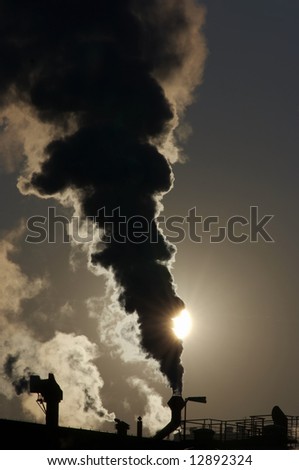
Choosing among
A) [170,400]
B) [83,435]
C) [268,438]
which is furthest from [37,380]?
[268,438]

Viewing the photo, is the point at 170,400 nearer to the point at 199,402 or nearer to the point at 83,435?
the point at 199,402

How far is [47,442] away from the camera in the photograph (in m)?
42.5
